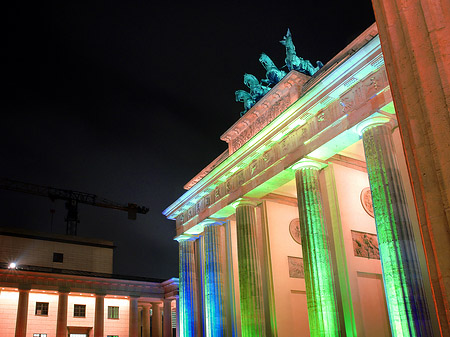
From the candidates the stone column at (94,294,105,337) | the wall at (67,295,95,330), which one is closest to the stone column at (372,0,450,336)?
the stone column at (94,294,105,337)

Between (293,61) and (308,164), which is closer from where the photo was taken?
(308,164)

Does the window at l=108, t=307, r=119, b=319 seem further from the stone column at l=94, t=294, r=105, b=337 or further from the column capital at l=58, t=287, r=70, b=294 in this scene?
the column capital at l=58, t=287, r=70, b=294

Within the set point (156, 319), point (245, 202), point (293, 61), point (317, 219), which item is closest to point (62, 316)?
point (156, 319)

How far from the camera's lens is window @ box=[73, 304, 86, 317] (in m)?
42.0

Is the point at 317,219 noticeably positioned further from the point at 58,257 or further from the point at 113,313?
the point at 58,257

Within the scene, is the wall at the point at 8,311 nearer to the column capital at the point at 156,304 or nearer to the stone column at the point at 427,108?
the column capital at the point at 156,304

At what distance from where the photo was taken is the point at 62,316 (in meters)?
38.5

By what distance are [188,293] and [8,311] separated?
Result: 19.3 meters

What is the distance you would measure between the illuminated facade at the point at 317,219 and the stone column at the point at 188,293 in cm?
9

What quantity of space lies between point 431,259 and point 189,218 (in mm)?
26029

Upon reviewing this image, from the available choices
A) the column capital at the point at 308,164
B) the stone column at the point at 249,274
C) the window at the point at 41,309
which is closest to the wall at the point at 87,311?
the window at the point at 41,309

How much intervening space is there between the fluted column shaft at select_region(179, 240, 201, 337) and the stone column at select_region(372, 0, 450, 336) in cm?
2616

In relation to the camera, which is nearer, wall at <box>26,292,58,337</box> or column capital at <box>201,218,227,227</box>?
column capital at <box>201,218,227,227</box>

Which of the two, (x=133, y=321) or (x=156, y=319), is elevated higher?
(x=156, y=319)
